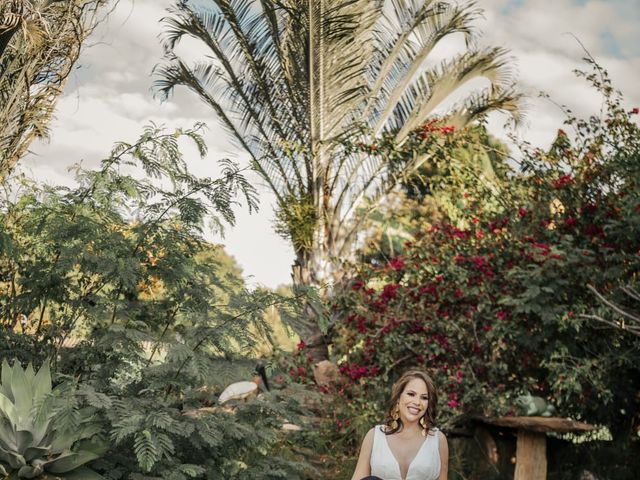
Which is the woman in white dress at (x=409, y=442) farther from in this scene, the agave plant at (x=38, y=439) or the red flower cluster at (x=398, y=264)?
the red flower cluster at (x=398, y=264)

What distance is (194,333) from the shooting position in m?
4.97

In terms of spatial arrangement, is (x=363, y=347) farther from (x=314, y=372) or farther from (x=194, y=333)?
(x=194, y=333)

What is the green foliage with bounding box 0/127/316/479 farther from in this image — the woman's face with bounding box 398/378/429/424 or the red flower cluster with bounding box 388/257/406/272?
the red flower cluster with bounding box 388/257/406/272

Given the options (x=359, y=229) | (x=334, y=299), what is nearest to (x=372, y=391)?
(x=334, y=299)

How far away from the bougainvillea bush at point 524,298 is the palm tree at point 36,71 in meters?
3.55

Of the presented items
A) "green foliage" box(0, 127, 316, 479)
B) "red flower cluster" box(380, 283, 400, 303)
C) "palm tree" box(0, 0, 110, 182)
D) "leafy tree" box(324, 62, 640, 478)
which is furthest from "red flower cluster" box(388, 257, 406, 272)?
"palm tree" box(0, 0, 110, 182)

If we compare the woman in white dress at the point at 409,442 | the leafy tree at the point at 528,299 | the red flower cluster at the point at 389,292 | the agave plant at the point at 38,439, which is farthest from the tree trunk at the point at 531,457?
the agave plant at the point at 38,439

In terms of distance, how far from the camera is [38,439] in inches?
187

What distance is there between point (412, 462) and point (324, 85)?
7.87 metres

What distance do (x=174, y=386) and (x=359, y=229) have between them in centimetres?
652

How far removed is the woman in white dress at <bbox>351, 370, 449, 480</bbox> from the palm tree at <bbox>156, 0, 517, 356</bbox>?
6494mm

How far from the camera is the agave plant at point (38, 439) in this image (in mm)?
4660

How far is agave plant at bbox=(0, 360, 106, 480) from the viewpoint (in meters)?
4.66

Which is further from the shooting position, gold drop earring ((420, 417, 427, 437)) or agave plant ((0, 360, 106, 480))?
agave plant ((0, 360, 106, 480))
